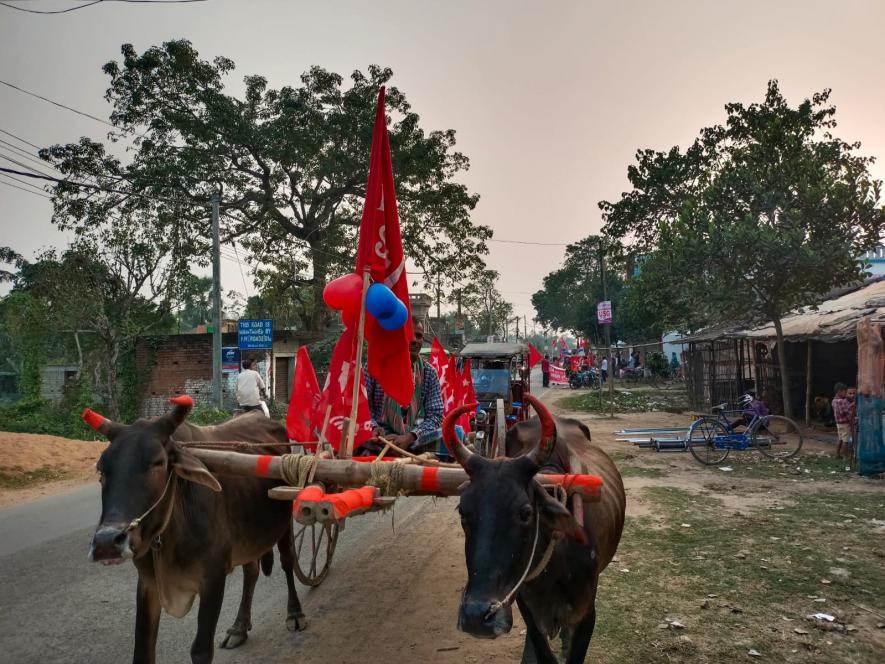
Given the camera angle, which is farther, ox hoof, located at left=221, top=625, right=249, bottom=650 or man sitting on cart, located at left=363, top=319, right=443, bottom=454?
man sitting on cart, located at left=363, top=319, right=443, bottom=454

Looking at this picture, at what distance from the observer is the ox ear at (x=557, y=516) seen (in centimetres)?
283

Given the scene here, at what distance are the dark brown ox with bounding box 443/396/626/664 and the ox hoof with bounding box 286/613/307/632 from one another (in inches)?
74.9

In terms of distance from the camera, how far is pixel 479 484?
2.87m

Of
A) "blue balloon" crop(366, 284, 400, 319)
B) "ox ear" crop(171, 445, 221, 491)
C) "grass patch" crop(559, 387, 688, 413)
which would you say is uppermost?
"blue balloon" crop(366, 284, 400, 319)

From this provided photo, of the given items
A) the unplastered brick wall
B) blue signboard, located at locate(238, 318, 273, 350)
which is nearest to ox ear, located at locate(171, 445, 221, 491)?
blue signboard, located at locate(238, 318, 273, 350)

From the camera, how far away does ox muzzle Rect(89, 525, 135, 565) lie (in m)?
2.86

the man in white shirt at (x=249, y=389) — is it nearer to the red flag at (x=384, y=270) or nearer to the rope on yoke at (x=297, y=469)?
the red flag at (x=384, y=270)

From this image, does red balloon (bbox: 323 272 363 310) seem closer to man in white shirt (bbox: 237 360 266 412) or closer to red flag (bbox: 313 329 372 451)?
red flag (bbox: 313 329 372 451)

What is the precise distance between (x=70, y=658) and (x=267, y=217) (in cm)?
2127

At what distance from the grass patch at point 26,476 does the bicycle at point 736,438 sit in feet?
41.6

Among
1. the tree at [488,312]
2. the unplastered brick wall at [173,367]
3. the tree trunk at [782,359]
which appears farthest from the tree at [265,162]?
the tree at [488,312]

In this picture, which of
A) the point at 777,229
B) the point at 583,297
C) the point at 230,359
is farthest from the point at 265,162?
the point at 583,297

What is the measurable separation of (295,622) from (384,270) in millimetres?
2905

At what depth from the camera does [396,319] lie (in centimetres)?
468
